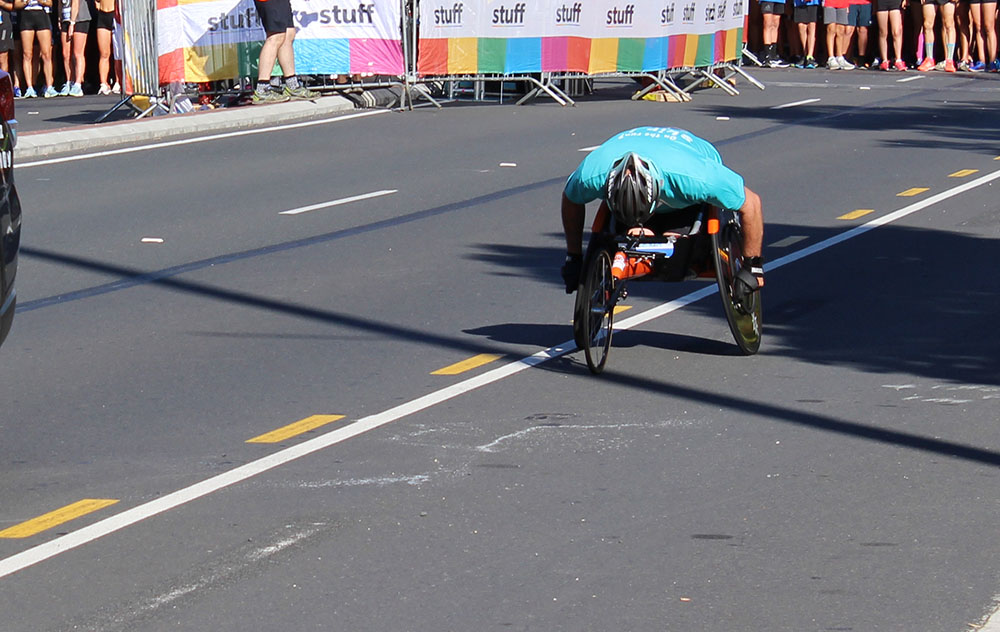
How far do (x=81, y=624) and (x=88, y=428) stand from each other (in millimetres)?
2349

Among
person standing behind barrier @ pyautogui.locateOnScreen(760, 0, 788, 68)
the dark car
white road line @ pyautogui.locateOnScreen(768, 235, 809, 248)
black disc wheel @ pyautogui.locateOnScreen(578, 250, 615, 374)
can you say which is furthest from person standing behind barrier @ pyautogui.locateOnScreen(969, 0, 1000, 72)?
the dark car

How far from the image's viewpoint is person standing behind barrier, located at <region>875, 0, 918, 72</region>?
98.9 ft

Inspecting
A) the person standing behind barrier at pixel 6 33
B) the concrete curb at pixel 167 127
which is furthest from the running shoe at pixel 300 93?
the person standing behind barrier at pixel 6 33

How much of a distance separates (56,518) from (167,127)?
43.3ft

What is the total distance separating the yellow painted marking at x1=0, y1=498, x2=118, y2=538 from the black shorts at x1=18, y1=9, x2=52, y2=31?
63.9 ft

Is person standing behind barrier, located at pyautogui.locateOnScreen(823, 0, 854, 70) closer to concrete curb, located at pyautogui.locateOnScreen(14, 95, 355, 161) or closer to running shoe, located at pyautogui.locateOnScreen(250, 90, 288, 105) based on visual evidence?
concrete curb, located at pyautogui.locateOnScreen(14, 95, 355, 161)

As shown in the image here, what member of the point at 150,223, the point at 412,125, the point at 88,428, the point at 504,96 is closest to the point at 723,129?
the point at 412,125

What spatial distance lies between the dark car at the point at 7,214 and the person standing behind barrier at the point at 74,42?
1882 centimetres

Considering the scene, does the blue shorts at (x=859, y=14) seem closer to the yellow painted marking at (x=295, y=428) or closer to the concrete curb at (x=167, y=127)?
the concrete curb at (x=167, y=127)

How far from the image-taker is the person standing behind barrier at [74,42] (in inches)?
973

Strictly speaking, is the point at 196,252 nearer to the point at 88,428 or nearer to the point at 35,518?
the point at 88,428

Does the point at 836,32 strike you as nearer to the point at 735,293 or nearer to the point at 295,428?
the point at 735,293

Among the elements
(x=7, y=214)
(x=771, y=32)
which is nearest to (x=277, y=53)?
(x=771, y=32)

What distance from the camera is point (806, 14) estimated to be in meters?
31.1
